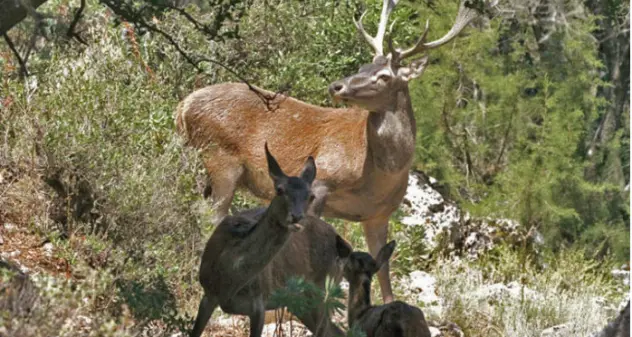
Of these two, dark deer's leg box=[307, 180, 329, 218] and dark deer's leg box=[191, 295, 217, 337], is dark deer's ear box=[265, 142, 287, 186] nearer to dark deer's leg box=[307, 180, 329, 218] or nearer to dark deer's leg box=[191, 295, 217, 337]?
dark deer's leg box=[191, 295, 217, 337]

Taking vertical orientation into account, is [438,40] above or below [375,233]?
above

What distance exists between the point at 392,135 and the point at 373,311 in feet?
11.8

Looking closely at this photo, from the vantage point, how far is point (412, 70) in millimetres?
11375

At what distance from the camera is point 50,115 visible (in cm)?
1062

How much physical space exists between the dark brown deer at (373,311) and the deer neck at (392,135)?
297 centimetres

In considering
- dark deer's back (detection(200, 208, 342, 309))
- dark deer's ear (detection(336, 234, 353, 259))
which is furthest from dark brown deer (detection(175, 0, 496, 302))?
dark deer's ear (detection(336, 234, 353, 259))

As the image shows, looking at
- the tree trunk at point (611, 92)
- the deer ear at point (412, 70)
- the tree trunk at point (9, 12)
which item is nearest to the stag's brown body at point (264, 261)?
the tree trunk at point (9, 12)

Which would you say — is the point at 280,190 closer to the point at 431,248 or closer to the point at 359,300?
the point at 359,300

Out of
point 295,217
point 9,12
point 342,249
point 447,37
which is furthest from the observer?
point 447,37

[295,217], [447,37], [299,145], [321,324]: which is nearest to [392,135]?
[299,145]

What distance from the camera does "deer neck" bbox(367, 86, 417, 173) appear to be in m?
11.2

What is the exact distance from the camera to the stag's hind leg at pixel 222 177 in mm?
11531

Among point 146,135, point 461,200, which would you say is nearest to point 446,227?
point 461,200

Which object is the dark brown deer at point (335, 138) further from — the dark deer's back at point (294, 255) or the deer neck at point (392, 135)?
the dark deer's back at point (294, 255)
